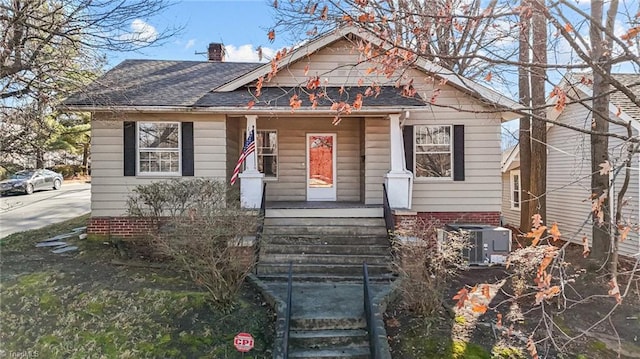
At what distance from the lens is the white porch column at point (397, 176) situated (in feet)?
30.7

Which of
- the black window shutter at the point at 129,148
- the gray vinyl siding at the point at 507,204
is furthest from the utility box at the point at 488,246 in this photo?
the gray vinyl siding at the point at 507,204

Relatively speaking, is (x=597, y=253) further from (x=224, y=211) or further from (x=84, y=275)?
(x=84, y=275)

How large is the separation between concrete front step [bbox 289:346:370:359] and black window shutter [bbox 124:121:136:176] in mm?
6802

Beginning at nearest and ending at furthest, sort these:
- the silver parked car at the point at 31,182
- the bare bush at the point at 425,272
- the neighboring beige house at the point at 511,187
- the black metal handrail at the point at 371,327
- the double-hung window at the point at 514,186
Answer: the black metal handrail at the point at 371,327 → the bare bush at the point at 425,272 → the neighboring beige house at the point at 511,187 → the double-hung window at the point at 514,186 → the silver parked car at the point at 31,182

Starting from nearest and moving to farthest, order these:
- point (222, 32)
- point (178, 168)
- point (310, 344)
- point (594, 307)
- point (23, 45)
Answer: point (310, 344)
point (594, 307)
point (23, 45)
point (178, 168)
point (222, 32)

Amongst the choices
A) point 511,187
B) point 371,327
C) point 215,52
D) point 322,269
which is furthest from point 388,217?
point 511,187

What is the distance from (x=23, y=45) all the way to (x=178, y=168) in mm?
3962

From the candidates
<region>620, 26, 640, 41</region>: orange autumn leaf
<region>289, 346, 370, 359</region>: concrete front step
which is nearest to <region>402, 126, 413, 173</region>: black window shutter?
<region>289, 346, 370, 359</region>: concrete front step

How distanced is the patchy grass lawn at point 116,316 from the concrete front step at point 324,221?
243 centimetres

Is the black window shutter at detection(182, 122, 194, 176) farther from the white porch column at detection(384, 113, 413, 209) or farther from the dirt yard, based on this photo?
the dirt yard

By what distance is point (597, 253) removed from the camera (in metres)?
8.76

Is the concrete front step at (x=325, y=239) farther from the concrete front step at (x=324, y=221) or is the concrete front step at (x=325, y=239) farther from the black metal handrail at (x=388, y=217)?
the concrete front step at (x=324, y=221)

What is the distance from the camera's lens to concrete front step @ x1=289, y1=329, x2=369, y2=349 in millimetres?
5238

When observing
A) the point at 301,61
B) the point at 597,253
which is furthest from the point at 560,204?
the point at 301,61
